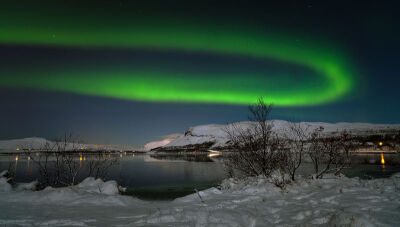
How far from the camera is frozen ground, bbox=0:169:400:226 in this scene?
21.7 ft

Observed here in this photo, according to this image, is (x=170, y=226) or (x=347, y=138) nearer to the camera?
(x=170, y=226)

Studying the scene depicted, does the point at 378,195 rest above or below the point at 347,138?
below

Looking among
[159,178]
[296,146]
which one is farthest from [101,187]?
[159,178]

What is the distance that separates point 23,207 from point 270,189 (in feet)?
32.2

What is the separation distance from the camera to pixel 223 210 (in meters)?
7.82

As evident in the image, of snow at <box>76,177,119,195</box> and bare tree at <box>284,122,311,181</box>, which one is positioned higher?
bare tree at <box>284,122,311,181</box>

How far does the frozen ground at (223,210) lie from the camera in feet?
21.7

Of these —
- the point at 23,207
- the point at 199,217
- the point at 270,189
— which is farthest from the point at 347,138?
the point at 23,207

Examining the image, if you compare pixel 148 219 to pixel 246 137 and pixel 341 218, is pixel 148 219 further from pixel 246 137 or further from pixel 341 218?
pixel 246 137

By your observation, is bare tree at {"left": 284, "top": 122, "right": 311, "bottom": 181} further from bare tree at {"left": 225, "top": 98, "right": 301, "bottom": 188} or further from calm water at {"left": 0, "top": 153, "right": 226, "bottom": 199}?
calm water at {"left": 0, "top": 153, "right": 226, "bottom": 199}

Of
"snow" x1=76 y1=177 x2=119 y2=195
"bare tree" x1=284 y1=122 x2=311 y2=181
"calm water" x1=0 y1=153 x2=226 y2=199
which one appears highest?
"bare tree" x1=284 y1=122 x2=311 y2=181

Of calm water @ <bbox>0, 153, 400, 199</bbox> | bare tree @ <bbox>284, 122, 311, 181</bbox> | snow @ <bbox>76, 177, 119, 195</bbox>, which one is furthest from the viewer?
calm water @ <bbox>0, 153, 400, 199</bbox>

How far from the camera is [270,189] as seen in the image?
38.6 feet

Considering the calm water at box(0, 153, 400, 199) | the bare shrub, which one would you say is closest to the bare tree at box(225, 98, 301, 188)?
the bare shrub
